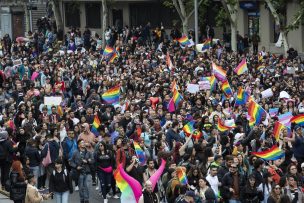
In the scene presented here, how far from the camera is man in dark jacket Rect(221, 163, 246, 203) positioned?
17172 mm

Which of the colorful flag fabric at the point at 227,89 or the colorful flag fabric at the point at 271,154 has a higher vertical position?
the colorful flag fabric at the point at 227,89

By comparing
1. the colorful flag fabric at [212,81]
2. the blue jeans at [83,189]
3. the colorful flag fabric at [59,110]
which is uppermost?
the colorful flag fabric at [212,81]

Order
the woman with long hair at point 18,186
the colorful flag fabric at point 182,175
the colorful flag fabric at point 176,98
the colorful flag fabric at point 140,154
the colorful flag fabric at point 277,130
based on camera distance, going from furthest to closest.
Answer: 1. the colorful flag fabric at point 176,98
2. the colorful flag fabric at point 277,130
3. the colorful flag fabric at point 140,154
4. the woman with long hair at point 18,186
5. the colorful flag fabric at point 182,175

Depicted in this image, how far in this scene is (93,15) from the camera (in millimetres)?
62219

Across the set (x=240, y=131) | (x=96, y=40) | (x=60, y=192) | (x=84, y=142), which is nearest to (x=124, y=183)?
(x=60, y=192)

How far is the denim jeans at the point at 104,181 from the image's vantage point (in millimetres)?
20016

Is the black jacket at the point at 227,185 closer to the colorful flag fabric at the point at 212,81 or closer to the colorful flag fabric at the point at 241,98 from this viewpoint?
the colorful flag fabric at the point at 241,98

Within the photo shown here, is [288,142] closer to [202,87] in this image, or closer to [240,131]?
[240,131]

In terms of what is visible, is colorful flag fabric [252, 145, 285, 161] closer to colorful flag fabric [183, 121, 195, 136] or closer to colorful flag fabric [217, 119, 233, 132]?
colorful flag fabric [183, 121, 195, 136]

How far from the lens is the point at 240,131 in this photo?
2125 centimetres

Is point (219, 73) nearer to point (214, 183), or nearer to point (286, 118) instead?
point (286, 118)

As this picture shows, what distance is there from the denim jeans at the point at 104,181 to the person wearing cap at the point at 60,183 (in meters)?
1.70

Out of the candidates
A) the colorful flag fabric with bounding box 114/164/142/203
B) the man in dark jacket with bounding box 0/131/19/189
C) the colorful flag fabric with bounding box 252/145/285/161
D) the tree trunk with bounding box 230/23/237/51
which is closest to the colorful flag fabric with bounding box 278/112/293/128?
the colorful flag fabric with bounding box 252/145/285/161

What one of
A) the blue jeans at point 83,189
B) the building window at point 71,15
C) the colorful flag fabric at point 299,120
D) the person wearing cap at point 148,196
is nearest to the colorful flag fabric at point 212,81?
the colorful flag fabric at point 299,120
